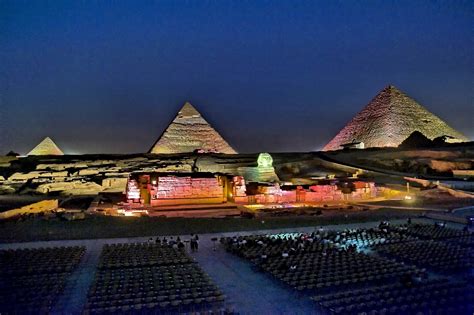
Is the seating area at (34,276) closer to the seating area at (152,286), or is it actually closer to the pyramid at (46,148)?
the seating area at (152,286)

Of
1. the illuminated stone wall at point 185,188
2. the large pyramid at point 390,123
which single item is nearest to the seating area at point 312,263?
the illuminated stone wall at point 185,188

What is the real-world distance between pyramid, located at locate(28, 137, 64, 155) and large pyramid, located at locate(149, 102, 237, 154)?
12248 mm

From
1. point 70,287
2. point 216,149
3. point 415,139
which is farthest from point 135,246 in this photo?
point 415,139

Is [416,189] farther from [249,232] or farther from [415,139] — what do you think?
[415,139]

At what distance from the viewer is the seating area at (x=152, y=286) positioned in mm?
8945

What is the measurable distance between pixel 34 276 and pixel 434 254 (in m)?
11.6

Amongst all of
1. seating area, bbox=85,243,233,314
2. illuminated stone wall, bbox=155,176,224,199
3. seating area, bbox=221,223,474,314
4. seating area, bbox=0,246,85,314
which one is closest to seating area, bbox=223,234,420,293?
seating area, bbox=221,223,474,314

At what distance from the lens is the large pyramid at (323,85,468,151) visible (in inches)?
2304

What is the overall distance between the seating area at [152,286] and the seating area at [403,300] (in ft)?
7.84

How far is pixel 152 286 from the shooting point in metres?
10.3

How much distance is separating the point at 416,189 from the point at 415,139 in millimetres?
26602

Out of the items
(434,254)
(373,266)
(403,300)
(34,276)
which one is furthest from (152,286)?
(434,254)

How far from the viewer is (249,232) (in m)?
18.0

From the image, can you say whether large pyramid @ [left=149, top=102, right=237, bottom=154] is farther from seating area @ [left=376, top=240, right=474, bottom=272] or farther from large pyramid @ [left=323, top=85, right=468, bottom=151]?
seating area @ [left=376, top=240, right=474, bottom=272]
